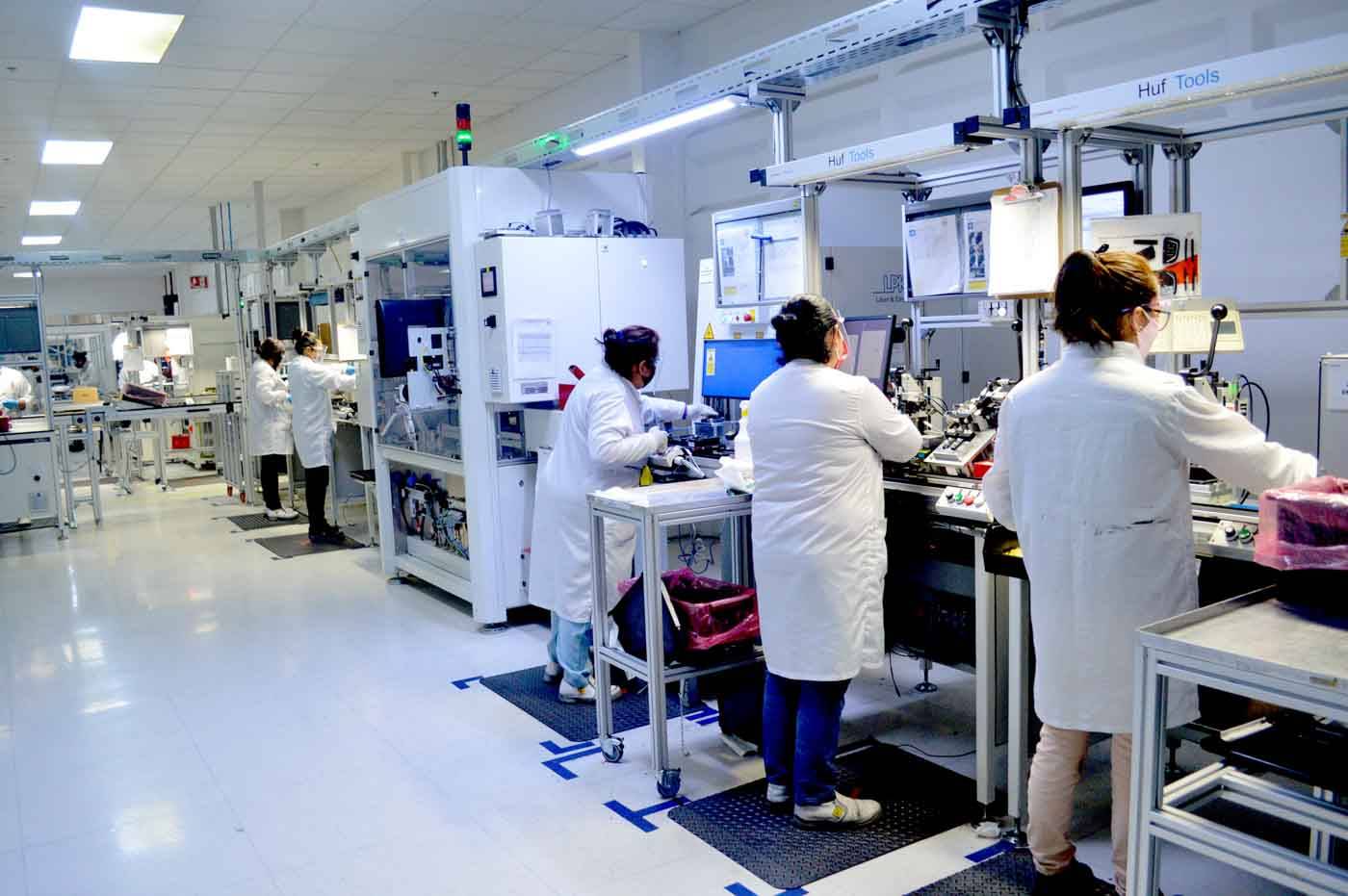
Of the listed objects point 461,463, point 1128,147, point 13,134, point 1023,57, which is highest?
point 13,134

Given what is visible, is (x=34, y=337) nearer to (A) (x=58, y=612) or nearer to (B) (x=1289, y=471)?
(A) (x=58, y=612)

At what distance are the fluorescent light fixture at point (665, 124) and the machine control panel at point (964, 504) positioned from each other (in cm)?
166

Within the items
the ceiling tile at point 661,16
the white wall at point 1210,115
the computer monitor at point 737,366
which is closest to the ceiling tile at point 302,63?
the ceiling tile at point 661,16

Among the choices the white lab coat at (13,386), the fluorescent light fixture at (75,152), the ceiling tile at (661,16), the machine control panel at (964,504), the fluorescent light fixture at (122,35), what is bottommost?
the machine control panel at (964,504)

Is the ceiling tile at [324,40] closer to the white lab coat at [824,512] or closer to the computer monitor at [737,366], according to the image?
the computer monitor at [737,366]

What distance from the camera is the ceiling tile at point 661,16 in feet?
20.5

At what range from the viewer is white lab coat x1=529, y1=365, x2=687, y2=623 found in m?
3.82

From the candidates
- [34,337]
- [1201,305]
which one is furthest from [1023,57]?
[34,337]

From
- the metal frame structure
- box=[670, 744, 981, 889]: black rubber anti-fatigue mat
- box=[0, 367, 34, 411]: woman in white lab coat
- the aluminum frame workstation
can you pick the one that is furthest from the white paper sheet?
box=[0, 367, 34, 411]: woman in white lab coat

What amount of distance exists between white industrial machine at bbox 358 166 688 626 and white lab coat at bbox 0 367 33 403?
513 centimetres

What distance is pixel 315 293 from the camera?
342 inches

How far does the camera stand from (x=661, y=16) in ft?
21.2

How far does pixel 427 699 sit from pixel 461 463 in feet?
4.52

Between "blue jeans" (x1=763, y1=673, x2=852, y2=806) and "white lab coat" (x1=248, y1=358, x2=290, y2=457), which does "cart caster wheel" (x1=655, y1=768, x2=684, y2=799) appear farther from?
"white lab coat" (x1=248, y1=358, x2=290, y2=457)
